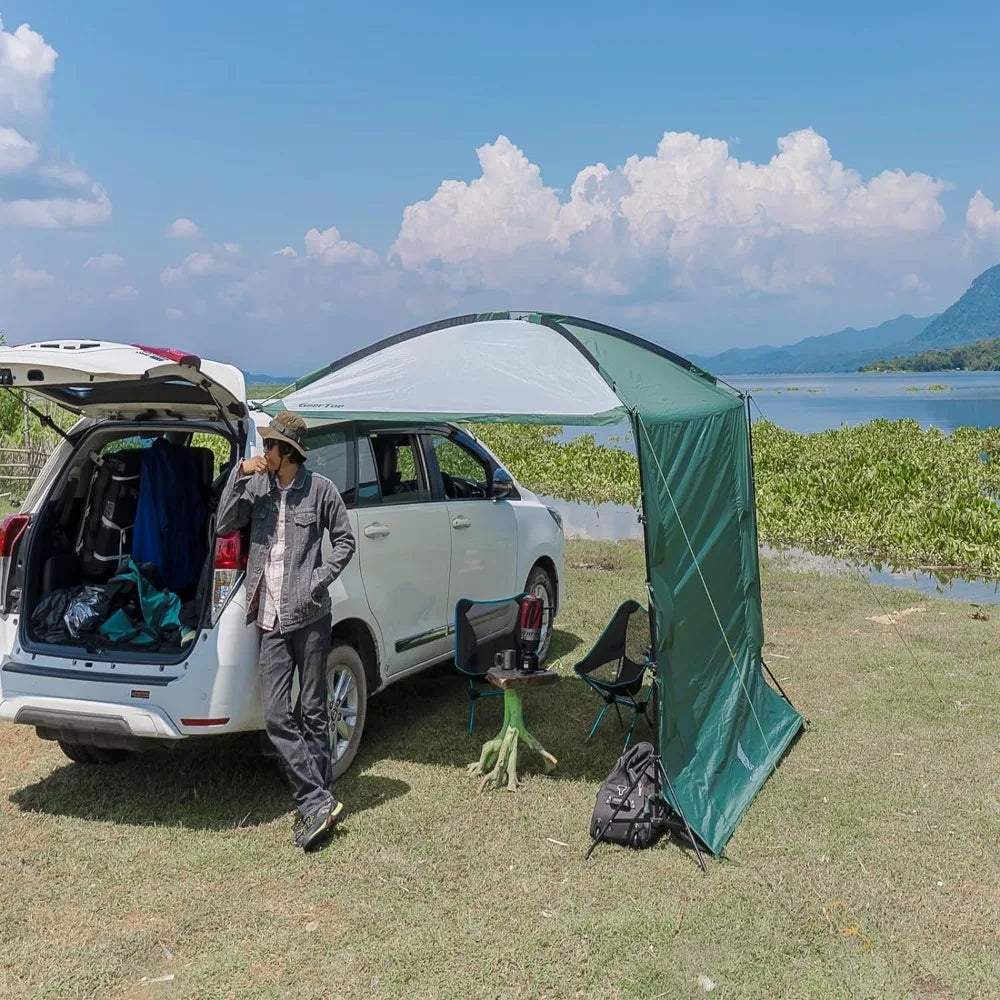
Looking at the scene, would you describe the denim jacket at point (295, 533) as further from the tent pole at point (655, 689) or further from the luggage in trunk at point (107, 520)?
the tent pole at point (655, 689)

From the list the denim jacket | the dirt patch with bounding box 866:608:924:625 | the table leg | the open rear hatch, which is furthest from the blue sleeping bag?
the dirt patch with bounding box 866:608:924:625

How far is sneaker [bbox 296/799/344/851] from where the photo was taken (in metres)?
4.99

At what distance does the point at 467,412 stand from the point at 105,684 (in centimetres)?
216

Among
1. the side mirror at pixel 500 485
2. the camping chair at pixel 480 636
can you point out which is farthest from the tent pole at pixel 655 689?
the side mirror at pixel 500 485

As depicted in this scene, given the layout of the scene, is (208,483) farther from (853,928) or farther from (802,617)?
(802,617)

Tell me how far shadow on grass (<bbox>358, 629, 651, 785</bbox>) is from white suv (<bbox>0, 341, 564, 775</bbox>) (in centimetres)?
48

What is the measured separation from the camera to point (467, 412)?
5492 mm

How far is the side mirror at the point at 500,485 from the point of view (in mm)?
7512

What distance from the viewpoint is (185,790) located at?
5715 millimetres

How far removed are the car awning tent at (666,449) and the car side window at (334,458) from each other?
0.15 m

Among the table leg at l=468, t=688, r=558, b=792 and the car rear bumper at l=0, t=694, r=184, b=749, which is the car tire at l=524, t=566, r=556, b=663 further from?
the car rear bumper at l=0, t=694, r=184, b=749

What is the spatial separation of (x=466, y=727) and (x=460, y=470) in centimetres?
177

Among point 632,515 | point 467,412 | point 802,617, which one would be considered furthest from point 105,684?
point 632,515

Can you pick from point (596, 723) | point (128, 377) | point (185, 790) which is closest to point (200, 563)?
point (185, 790)
